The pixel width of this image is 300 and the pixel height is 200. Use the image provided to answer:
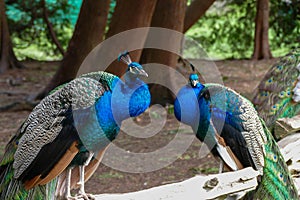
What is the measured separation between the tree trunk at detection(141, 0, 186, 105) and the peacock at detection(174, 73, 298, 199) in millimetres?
4089

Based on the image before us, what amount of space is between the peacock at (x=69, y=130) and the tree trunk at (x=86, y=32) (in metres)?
4.37

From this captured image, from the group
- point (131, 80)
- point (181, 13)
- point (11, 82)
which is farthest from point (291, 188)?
point (11, 82)

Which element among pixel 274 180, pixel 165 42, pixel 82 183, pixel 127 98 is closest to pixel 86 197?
pixel 82 183

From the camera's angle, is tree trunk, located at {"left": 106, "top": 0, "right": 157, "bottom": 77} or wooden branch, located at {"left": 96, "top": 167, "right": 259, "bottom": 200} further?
tree trunk, located at {"left": 106, "top": 0, "right": 157, "bottom": 77}

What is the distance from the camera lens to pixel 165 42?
7.79 m

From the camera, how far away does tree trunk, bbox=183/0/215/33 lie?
27.3 feet

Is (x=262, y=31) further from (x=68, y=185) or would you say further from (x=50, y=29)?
(x=68, y=185)

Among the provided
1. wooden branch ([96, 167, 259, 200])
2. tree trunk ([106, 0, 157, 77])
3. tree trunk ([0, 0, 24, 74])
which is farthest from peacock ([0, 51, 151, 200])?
tree trunk ([0, 0, 24, 74])

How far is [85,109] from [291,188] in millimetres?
1498

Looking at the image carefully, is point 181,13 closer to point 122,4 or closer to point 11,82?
point 122,4

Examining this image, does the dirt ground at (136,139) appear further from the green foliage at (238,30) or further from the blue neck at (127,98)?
the blue neck at (127,98)

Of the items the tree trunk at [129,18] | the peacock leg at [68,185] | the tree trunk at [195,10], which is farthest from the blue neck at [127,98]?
the tree trunk at [195,10]

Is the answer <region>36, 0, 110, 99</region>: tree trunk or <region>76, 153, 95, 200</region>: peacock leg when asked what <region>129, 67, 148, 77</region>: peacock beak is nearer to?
<region>76, 153, 95, 200</region>: peacock leg

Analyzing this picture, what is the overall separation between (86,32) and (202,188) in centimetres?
481
